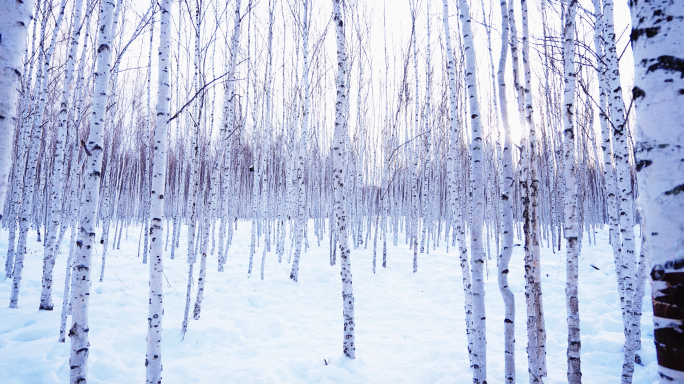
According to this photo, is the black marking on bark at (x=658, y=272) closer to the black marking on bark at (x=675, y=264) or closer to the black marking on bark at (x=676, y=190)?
the black marking on bark at (x=675, y=264)

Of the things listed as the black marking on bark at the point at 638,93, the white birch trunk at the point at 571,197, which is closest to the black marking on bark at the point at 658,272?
Result: the black marking on bark at the point at 638,93

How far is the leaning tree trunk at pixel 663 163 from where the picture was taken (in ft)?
2.47

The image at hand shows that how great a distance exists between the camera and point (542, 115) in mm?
8984

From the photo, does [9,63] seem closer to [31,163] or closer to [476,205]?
[476,205]

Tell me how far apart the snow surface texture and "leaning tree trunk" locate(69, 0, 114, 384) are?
95cm

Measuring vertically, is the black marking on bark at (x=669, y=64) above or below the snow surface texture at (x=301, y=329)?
above

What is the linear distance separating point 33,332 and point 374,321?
4.44m

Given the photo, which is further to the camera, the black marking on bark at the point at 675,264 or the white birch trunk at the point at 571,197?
the white birch trunk at the point at 571,197

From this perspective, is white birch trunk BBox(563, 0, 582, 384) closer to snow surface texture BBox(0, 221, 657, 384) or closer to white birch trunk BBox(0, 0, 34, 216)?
snow surface texture BBox(0, 221, 657, 384)

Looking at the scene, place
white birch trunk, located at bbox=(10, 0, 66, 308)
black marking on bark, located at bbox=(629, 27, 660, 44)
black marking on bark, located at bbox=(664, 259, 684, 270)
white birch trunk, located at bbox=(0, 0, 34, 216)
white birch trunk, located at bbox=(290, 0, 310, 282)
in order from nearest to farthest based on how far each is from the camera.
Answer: black marking on bark, located at bbox=(664, 259, 684, 270) < black marking on bark, located at bbox=(629, 27, 660, 44) < white birch trunk, located at bbox=(0, 0, 34, 216) < white birch trunk, located at bbox=(10, 0, 66, 308) < white birch trunk, located at bbox=(290, 0, 310, 282)

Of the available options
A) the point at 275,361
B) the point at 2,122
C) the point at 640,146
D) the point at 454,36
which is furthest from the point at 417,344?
the point at 454,36

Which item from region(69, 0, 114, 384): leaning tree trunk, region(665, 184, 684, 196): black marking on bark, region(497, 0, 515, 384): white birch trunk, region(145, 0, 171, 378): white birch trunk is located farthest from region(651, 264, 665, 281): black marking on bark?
region(69, 0, 114, 384): leaning tree trunk

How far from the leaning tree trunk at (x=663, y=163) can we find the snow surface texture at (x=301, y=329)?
9.60 feet

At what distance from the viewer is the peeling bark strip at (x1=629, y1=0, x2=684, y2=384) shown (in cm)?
75
